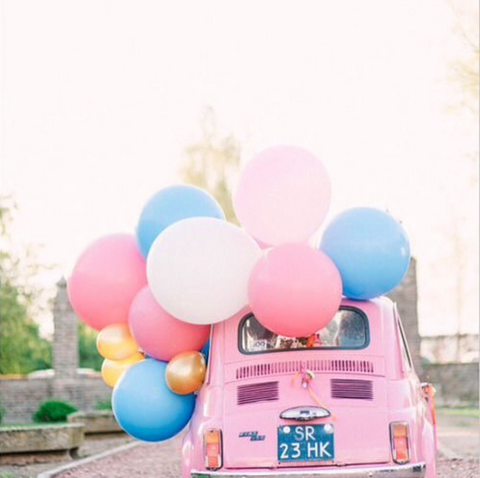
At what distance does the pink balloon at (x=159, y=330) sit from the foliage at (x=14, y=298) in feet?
80.6

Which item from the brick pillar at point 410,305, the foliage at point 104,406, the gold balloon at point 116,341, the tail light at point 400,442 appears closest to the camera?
the tail light at point 400,442

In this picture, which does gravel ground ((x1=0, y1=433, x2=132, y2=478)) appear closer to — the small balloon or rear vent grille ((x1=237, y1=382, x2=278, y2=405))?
the small balloon

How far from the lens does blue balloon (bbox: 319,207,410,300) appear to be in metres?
7.99

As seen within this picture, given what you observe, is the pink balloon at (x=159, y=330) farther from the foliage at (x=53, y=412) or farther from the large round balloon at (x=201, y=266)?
the foliage at (x=53, y=412)

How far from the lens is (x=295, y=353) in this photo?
27.0ft

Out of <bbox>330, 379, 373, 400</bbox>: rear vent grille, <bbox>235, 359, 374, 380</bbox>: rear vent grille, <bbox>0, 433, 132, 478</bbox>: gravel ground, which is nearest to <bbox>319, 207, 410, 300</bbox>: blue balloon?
<bbox>235, 359, 374, 380</bbox>: rear vent grille

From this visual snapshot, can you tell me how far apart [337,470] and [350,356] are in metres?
1.05

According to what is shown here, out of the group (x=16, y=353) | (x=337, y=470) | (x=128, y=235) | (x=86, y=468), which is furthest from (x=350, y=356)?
(x=16, y=353)

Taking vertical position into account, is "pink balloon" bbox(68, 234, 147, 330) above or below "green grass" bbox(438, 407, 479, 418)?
above

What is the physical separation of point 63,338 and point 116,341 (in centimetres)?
1849

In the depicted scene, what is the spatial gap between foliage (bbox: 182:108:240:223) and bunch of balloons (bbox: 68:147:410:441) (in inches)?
1410

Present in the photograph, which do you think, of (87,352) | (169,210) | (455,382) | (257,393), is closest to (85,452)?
(169,210)

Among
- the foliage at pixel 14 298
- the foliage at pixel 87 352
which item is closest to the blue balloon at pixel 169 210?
the foliage at pixel 14 298

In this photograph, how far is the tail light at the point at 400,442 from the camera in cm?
754
